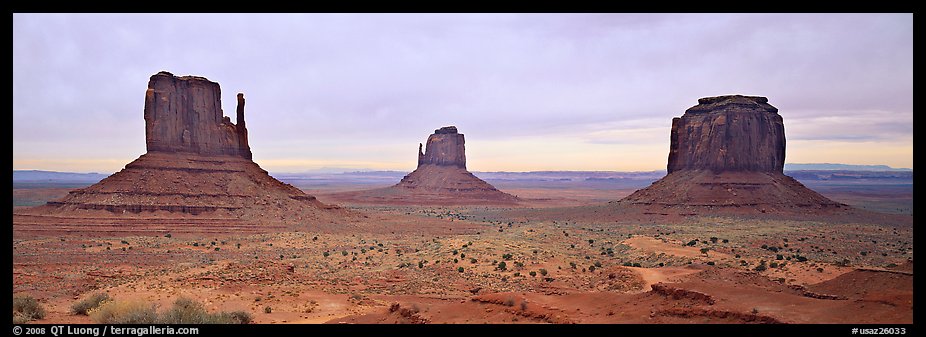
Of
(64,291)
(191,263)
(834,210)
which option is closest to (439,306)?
(64,291)

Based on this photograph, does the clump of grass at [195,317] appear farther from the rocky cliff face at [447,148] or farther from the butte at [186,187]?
the rocky cliff face at [447,148]

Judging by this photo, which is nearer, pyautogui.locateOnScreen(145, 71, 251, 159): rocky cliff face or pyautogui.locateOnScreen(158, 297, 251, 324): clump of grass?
pyautogui.locateOnScreen(158, 297, 251, 324): clump of grass

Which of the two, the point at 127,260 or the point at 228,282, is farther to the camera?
the point at 127,260

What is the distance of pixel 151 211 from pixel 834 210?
2649 inches

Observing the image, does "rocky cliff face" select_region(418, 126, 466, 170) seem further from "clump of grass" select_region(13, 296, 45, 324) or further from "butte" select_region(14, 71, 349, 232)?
"clump of grass" select_region(13, 296, 45, 324)

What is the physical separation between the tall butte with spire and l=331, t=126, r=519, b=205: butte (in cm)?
3909

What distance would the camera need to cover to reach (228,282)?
65.3 feet

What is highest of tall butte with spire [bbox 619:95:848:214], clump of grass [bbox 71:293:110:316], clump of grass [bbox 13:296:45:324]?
tall butte with spire [bbox 619:95:848:214]

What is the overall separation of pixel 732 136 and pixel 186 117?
59801 mm

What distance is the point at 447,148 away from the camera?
393 feet

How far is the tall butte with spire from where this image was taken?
58.5 m

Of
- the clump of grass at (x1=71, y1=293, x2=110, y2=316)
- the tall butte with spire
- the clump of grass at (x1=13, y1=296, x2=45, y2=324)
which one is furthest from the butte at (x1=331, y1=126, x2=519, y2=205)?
the clump of grass at (x1=13, y1=296, x2=45, y2=324)

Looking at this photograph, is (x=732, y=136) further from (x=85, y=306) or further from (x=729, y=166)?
(x=85, y=306)

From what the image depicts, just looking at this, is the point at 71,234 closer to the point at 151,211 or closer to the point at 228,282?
the point at 151,211
